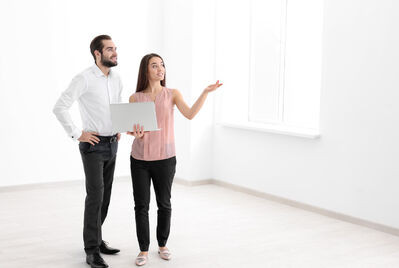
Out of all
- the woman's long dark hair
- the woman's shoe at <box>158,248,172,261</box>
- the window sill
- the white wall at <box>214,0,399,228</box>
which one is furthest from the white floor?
the woman's long dark hair

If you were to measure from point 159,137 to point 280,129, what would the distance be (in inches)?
86.9

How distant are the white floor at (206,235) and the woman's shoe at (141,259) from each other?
0.04 meters

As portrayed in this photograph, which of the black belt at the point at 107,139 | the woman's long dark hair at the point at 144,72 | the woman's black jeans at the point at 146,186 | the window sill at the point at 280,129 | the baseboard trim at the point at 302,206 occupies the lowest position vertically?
the baseboard trim at the point at 302,206

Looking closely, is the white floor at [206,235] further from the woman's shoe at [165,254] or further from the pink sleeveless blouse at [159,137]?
the pink sleeveless blouse at [159,137]

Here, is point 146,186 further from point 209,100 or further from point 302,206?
point 209,100

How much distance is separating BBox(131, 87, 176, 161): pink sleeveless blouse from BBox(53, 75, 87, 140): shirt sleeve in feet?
1.15

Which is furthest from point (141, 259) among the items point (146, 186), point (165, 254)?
point (146, 186)

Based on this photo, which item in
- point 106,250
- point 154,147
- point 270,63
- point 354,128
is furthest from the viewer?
point 270,63

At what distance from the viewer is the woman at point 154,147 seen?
3344 mm

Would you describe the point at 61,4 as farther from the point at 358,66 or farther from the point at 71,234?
the point at 358,66

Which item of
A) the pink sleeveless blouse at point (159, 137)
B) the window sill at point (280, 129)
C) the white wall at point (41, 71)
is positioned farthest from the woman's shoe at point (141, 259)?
the white wall at point (41, 71)

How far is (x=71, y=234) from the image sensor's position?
4.13 m

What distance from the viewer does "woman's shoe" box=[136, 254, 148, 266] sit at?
3430 mm

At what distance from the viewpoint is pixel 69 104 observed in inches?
128
